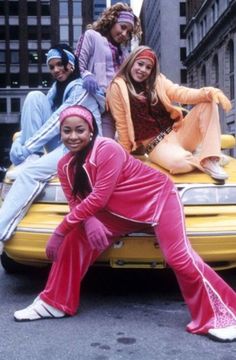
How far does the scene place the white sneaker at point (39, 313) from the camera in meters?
3.54

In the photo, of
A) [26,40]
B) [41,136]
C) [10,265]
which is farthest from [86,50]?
[26,40]

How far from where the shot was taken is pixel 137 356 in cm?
291

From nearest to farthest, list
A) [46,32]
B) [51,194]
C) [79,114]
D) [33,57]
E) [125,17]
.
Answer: [79,114] → [51,194] → [125,17] → [33,57] → [46,32]

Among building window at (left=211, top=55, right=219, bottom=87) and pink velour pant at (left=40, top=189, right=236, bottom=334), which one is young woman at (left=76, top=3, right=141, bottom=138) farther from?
building window at (left=211, top=55, right=219, bottom=87)

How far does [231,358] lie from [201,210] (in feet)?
3.95

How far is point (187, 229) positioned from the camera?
3.69 metres

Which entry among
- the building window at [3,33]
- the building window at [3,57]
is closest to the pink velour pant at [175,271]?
the building window at [3,57]

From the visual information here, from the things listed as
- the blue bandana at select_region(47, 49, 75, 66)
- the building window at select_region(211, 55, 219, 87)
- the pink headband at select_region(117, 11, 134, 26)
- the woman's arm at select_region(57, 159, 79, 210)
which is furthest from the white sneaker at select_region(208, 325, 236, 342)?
the building window at select_region(211, 55, 219, 87)

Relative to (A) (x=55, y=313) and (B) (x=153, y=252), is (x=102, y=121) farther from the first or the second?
(A) (x=55, y=313)

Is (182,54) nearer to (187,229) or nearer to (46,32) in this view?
Result: (46,32)

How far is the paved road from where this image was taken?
9.75ft

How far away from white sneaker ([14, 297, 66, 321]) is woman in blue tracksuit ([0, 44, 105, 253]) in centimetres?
55

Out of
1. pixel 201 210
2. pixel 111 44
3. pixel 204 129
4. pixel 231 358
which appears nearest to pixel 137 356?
pixel 231 358

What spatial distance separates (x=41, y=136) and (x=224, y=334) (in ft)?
7.06
